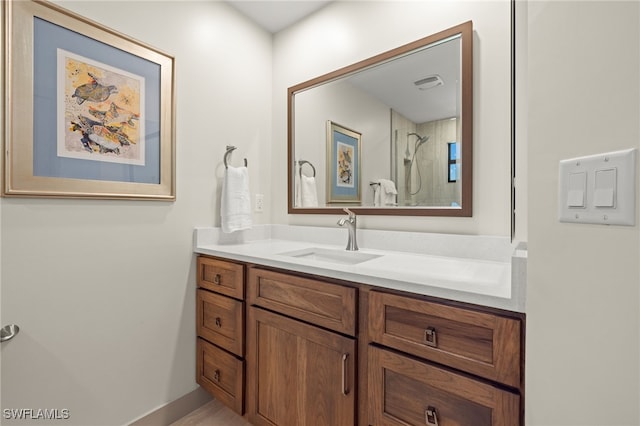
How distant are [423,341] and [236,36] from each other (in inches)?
79.2

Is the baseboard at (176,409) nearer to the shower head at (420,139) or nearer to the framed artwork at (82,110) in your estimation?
the framed artwork at (82,110)

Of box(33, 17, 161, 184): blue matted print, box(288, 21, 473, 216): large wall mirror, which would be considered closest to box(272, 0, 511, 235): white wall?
box(288, 21, 473, 216): large wall mirror

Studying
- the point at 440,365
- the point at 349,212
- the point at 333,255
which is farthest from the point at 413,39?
the point at 440,365

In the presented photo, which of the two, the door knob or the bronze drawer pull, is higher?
the door knob

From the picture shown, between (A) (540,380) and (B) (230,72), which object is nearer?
(A) (540,380)

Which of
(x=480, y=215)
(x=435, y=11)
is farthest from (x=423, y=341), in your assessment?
(x=435, y=11)

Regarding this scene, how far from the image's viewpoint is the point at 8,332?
1.09m

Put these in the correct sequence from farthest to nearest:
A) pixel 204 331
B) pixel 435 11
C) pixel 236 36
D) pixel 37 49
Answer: pixel 236 36
pixel 204 331
pixel 435 11
pixel 37 49

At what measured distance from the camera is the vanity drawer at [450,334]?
73cm

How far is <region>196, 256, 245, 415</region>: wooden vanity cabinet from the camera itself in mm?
1400

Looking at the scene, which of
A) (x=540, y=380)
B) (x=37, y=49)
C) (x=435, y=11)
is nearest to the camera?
(x=540, y=380)

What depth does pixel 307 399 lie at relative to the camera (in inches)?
45.2

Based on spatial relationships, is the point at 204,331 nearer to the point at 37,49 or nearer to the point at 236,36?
the point at 37,49

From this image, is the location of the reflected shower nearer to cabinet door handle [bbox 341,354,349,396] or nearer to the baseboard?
cabinet door handle [bbox 341,354,349,396]
